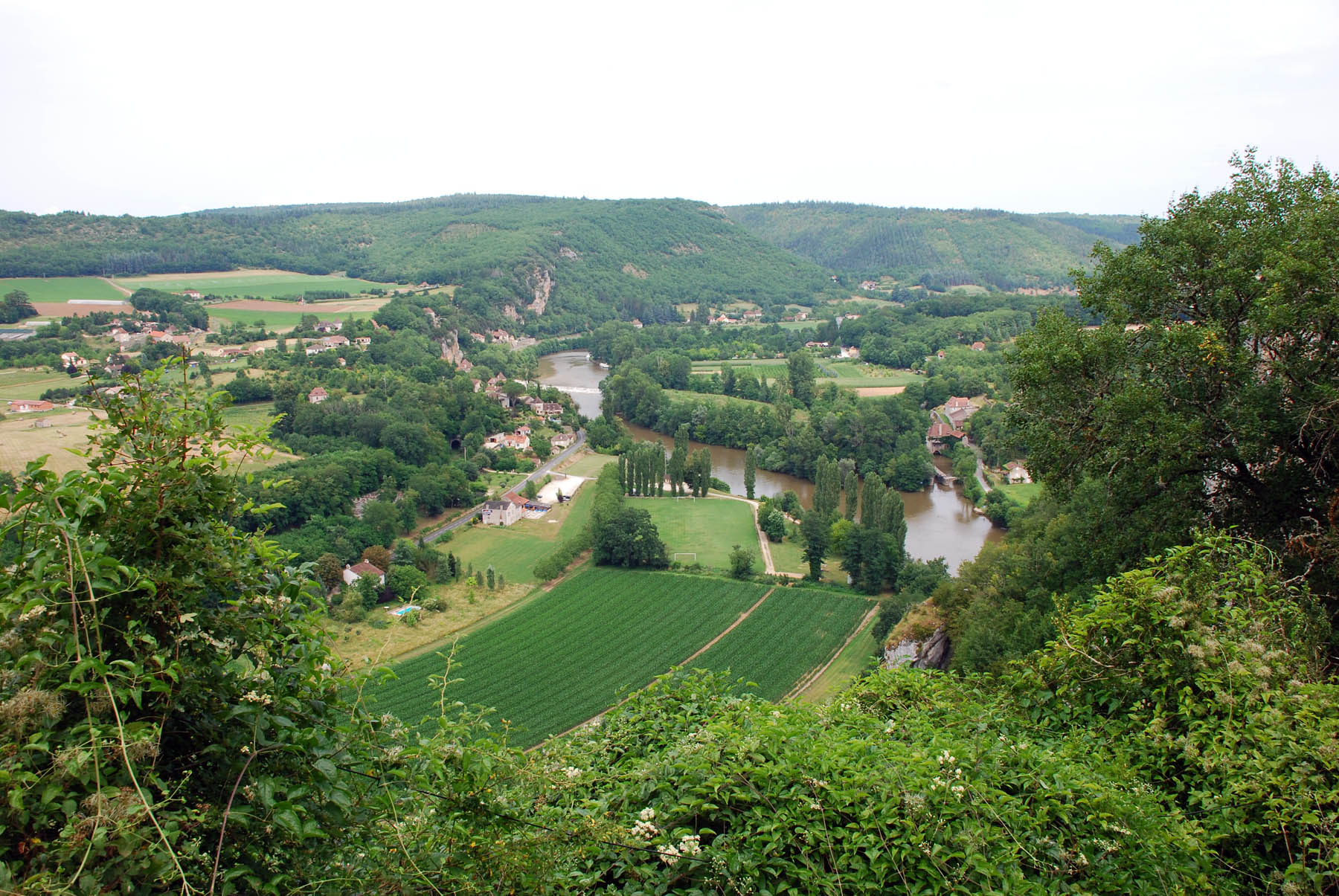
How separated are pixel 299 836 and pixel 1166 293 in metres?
10.4

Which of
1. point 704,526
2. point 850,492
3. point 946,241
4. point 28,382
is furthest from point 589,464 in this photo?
point 946,241

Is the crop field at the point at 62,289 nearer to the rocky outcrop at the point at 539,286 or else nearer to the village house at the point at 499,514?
the village house at the point at 499,514

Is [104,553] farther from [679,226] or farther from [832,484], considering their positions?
[679,226]

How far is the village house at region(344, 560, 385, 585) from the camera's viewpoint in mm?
27156

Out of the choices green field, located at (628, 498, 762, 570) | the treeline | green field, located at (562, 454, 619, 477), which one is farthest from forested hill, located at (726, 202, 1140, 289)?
green field, located at (628, 498, 762, 570)

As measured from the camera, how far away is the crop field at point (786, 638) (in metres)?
23.7

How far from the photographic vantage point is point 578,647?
25000mm

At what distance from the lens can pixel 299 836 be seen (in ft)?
8.67

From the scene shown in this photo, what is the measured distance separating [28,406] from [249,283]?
4884 centimetres

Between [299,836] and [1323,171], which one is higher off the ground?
[1323,171]

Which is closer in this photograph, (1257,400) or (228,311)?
(1257,400)

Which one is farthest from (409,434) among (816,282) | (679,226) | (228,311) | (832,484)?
(679,226)

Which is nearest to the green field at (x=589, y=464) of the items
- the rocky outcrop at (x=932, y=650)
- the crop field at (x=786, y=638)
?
the crop field at (x=786, y=638)

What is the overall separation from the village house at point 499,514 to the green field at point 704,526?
5507 mm
